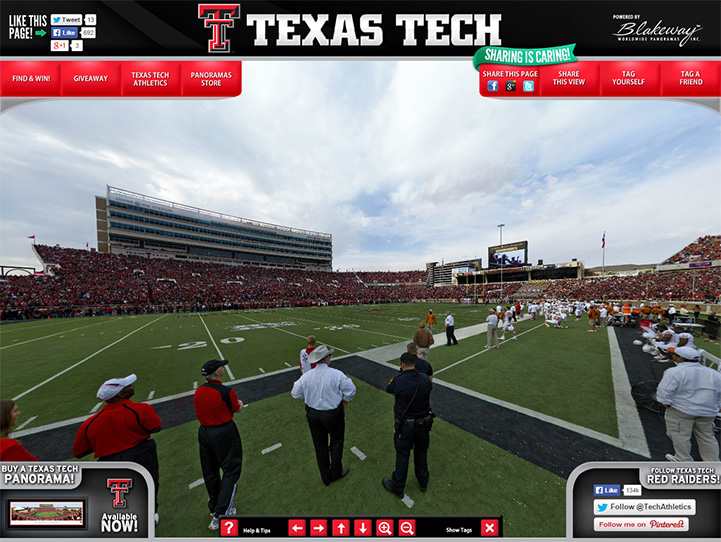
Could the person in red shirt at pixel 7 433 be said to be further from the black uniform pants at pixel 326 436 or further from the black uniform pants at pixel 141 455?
the black uniform pants at pixel 326 436

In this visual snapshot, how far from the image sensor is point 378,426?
4.25m

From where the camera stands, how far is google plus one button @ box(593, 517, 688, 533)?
2.59m

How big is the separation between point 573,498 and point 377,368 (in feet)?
16.6

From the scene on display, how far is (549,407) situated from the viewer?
4.73 m

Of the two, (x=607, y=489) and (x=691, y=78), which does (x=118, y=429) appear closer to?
(x=607, y=489)

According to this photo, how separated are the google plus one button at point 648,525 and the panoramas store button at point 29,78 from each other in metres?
9.61

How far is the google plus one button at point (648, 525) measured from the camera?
259 centimetres

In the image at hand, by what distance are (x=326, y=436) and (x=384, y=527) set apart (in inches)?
42.5

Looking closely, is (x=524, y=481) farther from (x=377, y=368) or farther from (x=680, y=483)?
(x=377, y=368)

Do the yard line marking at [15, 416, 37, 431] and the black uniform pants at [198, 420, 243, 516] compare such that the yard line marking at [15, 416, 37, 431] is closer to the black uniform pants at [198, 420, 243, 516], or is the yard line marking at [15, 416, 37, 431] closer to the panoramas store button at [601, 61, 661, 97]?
the black uniform pants at [198, 420, 243, 516]

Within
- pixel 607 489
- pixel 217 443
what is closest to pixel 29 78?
pixel 217 443

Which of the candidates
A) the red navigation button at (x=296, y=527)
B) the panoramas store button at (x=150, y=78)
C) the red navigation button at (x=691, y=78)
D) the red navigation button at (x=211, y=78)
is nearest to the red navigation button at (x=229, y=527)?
the red navigation button at (x=296, y=527)

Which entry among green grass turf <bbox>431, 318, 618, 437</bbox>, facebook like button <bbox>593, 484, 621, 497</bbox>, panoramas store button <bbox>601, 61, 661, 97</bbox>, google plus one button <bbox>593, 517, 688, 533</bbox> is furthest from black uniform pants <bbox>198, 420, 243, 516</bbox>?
panoramas store button <bbox>601, 61, 661, 97</bbox>

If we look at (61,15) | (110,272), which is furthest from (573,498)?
Result: (110,272)
